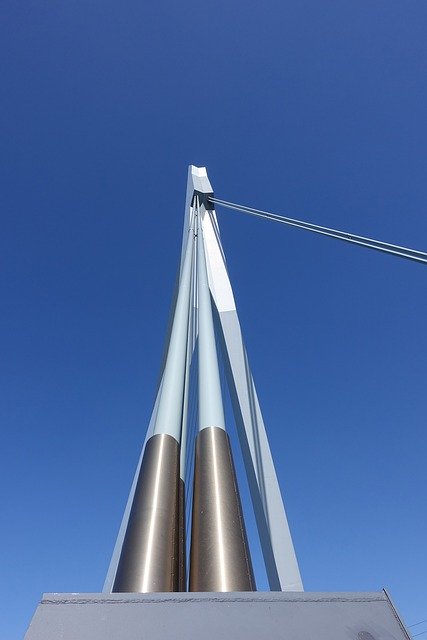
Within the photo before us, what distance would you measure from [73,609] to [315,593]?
18.6 inches

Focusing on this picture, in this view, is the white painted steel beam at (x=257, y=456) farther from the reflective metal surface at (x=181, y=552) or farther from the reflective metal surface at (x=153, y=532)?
the reflective metal surface at (x=153, y=532)

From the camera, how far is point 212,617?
30.2 inches

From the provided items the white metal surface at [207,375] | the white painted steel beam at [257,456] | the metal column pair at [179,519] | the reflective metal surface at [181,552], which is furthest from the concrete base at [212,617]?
the white painted steel beam at [257,456]

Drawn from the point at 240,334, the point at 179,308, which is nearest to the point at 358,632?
the point at 179,308

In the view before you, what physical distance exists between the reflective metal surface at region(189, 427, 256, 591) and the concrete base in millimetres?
477

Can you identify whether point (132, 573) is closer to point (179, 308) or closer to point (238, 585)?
point (238, 585)

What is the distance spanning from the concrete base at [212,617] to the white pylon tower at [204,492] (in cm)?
45

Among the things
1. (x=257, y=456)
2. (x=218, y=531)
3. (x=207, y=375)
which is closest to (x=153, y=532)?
(x=218, y=531)

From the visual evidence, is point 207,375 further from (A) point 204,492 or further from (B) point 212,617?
(B) point 212,617

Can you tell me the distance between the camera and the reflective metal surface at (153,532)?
1211 mm

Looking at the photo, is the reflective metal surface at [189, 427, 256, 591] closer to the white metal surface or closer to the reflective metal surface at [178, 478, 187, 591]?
the reflective metal surface at [178, 478, 187, 591]

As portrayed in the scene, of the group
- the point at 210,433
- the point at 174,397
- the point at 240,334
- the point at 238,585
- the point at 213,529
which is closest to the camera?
the point at 238,585

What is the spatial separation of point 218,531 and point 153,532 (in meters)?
0.22

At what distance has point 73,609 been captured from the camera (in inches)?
30.1
